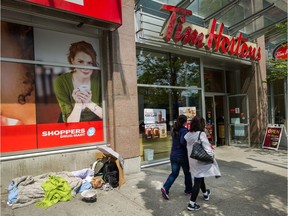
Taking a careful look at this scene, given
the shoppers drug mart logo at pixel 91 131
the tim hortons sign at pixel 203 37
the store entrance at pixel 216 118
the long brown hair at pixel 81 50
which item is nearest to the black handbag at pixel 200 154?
the shoppers drug mart logo at pixel 91 131

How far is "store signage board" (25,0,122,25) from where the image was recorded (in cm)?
472

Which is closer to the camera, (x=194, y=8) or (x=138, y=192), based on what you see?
(x=138, y=192)

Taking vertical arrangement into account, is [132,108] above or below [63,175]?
above

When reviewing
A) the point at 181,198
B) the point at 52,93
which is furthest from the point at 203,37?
the point at 181,198

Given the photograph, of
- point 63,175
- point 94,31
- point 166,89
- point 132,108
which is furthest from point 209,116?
point 63,175

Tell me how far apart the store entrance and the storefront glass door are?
0.30 metres

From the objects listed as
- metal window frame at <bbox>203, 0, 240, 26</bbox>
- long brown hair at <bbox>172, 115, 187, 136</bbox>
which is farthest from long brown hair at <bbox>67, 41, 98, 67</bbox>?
metal window frame at <bbox>203, 0, 240, 26</bbox>

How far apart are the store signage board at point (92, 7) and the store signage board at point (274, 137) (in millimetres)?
7464

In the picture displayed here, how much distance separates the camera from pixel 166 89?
25.5 feet

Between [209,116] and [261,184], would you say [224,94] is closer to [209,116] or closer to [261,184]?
[209,116]

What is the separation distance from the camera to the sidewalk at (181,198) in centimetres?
395

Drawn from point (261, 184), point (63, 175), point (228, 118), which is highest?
point (228, 118)

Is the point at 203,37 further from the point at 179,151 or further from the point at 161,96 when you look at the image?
the point at 179,151

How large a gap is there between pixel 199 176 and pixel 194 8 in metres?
6.58
